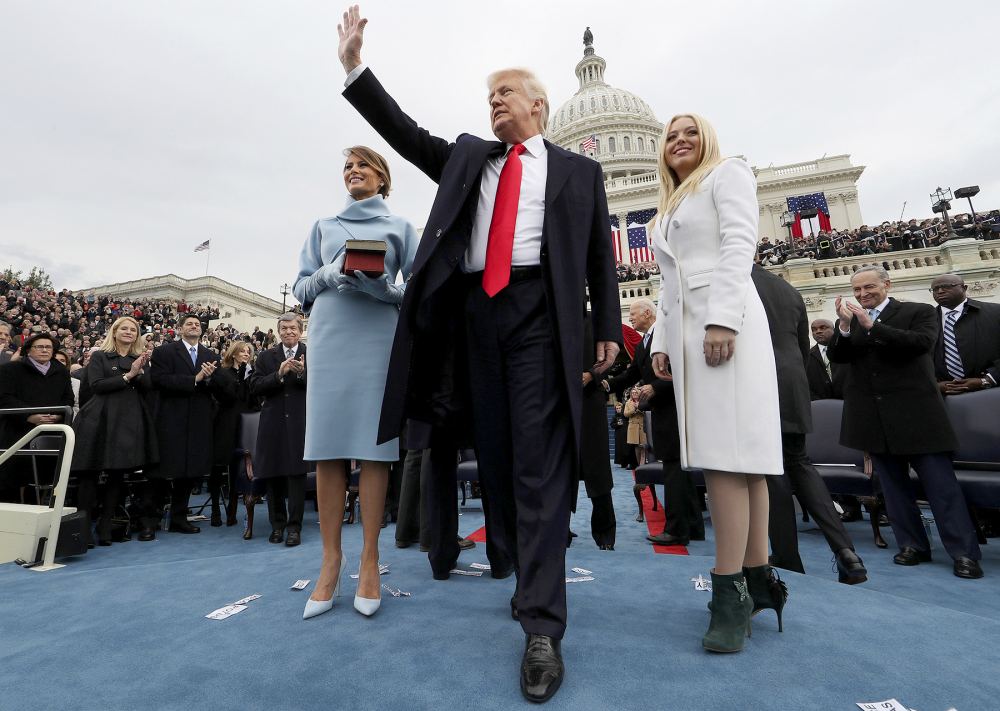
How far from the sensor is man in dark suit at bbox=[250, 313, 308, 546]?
4309 millimetres

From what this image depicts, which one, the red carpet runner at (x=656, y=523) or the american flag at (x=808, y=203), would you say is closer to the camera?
the red carpet runner at (x=656, y=523)

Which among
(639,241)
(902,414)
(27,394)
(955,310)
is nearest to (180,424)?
(27,394)

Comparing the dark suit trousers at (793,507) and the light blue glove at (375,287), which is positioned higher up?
the light blue glove at (375,287)

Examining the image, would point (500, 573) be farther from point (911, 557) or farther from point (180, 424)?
point (180, 424)

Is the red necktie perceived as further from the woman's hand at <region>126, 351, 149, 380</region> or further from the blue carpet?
the woman's hand at <region>126, 351, 149, 380</region>

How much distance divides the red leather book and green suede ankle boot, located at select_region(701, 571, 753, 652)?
68.2 inches

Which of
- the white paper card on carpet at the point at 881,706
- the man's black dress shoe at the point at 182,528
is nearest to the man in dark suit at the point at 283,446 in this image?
the man's black dress shoe at the point at 182,528

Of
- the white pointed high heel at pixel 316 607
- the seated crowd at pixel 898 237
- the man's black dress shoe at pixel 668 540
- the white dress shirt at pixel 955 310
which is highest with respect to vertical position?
the seated crowd at pixel 898 237

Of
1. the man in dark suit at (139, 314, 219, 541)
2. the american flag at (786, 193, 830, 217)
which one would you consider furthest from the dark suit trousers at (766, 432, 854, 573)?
the american flag at (786, 193, 830, 217)

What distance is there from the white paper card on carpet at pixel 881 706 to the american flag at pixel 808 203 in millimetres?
46671

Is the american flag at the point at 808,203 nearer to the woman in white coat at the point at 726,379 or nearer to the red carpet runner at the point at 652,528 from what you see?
the red carpet runner at the point at 652,528

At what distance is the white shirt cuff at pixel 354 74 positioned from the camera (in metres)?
1.89

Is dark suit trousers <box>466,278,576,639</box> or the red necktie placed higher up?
the red necktie

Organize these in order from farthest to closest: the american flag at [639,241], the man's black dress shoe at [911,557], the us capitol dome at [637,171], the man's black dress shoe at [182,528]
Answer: the us capitol dome at [637,171] → the american flag at [639,241] → the man's black dress shoe at [182,528] → the man's black dress shoe at [911,557]
